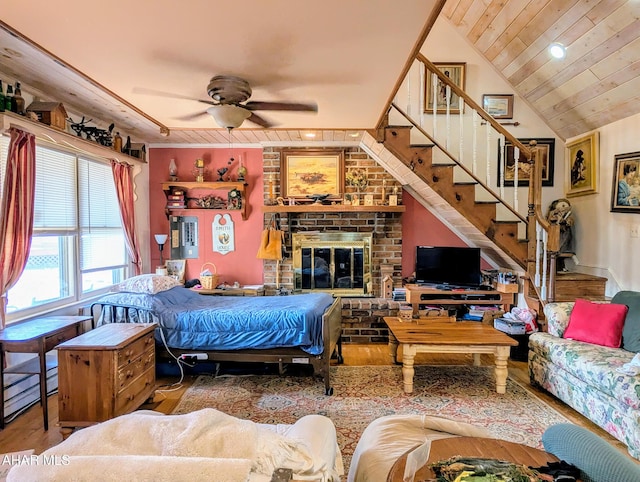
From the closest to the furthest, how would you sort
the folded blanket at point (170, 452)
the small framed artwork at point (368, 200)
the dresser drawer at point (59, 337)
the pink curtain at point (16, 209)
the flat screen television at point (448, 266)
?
the folded blanket at point (170, 452) → the dresser drawer at point (59, 337) → the pink curtain at point (16, 209) → the flat screen television at point (448, 266) → the small framed artwork at point (368, 200)

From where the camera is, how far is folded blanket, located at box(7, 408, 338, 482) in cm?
82

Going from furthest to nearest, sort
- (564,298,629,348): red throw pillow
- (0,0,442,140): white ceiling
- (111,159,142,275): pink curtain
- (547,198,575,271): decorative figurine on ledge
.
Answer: (547,198,575,271): decorative figurine on ledge, (111,159,142,275): pink curtain, (564,298,629,348): red throw pillow, (0,0,442,140): white ceiling

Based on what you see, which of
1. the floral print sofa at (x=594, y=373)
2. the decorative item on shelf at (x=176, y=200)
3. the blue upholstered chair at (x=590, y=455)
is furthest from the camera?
the decorative item on shelf at (x=176, y=200)

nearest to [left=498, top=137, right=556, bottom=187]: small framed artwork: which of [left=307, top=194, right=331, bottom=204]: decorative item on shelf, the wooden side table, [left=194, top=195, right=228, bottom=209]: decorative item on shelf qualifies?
[left=307, top=194, right=331, bottom=204]: decorative item on shelf

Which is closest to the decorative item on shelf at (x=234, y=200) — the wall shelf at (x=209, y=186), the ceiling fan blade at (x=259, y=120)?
the wall shelf at (x=209, y=186)

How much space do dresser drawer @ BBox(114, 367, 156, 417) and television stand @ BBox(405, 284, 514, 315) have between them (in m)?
2.96

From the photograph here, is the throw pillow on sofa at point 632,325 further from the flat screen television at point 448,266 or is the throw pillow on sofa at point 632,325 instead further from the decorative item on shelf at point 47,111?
the decorative item on shelf at point 47,111

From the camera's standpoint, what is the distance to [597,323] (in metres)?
2.91

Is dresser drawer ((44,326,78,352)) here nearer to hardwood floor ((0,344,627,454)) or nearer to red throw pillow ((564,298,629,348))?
hardwood floor ((0,344,627,454))

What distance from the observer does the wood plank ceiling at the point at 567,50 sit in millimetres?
2986

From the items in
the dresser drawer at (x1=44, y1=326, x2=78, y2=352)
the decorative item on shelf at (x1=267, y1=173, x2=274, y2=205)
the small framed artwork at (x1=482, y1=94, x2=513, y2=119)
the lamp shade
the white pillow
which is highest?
the small framed artwork at (x1=482, y1=94, x2=513, y2=119)

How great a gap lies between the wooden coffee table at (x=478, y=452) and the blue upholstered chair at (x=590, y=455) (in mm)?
60

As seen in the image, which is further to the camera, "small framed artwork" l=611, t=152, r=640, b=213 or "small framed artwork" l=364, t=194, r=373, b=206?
"small framed artwork" l=364, t=194, r=373, b=206

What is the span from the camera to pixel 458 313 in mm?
4527
